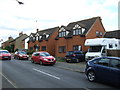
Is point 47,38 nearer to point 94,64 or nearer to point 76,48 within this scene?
point 76,48

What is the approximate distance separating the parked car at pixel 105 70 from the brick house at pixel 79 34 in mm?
17851

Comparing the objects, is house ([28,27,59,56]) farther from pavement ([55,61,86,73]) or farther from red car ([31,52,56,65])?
pavement ([55,61,86,73])

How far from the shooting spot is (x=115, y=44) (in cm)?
1867

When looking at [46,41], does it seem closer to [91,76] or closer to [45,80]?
[45,80]

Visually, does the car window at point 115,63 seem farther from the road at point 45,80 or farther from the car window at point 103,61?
the road at point 45,80

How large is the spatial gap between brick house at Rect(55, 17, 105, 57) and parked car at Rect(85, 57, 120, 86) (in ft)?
58.6

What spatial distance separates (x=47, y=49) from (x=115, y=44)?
73.1ft

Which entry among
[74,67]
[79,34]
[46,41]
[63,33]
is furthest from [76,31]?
[74,67]

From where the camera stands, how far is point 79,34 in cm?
2775

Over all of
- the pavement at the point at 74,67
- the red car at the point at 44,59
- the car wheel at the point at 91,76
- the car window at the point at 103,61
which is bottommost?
the pavement at the point at 74,67

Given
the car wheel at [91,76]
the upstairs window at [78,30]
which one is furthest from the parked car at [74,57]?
the car wheel at [91,76]

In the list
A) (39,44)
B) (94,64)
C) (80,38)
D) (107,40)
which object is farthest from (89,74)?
(39,44)

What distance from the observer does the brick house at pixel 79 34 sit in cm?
2723

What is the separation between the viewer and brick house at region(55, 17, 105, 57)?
27.2m
